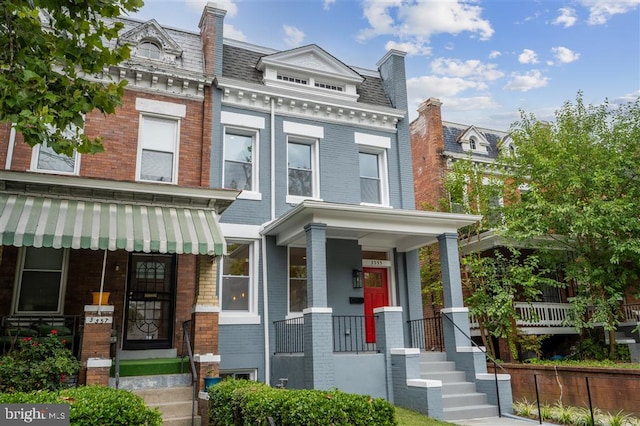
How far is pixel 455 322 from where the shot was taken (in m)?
11.1

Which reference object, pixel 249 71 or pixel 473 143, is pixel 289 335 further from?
pixel 473 143

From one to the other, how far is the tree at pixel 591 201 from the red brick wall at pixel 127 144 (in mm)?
9167

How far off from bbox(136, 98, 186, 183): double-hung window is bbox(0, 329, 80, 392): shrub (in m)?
4.86

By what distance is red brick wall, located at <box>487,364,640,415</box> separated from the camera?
9.46 m

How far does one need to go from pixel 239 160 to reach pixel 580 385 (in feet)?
32.1

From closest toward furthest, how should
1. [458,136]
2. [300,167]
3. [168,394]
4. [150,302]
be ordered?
[168,394]
[150,302]
[300,167]
[458,136]

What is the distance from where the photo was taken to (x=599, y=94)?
48.2 ft

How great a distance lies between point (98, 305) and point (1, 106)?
3.75m

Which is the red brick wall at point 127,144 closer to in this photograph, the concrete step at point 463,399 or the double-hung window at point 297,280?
the double-hung window at point 297,280

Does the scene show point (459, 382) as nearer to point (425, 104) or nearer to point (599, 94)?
point (599, 94)

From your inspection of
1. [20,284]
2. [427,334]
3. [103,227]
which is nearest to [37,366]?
[103,227]

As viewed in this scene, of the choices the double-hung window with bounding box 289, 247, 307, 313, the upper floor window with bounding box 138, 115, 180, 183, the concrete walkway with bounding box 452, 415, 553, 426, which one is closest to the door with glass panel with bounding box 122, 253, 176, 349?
the upper floor window with bounding box 138, 115, 180, 183

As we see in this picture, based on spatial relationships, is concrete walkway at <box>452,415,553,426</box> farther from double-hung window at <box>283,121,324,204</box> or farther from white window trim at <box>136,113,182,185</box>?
white window trim at <box>136,113,182,185</box>

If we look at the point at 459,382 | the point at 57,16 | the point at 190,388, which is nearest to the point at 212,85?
the point at 57,16
